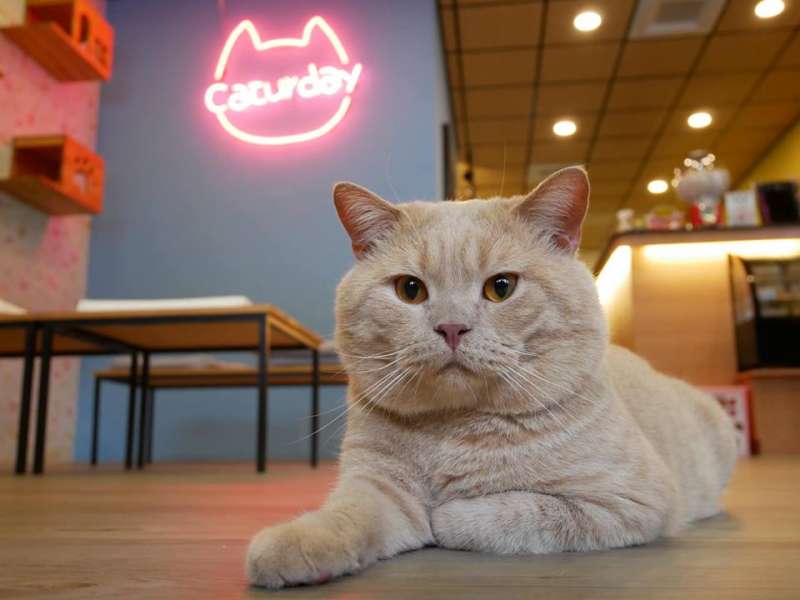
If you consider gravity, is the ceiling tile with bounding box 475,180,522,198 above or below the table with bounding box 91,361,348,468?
above

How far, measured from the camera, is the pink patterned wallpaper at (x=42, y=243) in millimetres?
3908

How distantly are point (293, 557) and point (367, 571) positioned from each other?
0.12m

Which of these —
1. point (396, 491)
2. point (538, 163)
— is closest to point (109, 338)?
point (396, 491)

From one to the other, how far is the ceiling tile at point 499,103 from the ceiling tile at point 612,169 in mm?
1304

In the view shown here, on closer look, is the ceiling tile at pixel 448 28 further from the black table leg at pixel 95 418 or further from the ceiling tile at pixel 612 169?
the black table leg at pixel 95 418

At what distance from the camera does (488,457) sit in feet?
3.14

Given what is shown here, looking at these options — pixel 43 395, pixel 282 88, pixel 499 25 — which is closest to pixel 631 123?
pixel 499 25

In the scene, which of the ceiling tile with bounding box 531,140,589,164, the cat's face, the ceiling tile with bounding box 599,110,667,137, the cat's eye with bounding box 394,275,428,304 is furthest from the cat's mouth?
the ceiling tile with bounding box 531,140,589,164

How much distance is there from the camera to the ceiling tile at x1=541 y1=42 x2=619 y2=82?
4.96m

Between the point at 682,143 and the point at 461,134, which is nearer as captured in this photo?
the point at 461,134

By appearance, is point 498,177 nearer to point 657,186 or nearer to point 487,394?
point 657,186

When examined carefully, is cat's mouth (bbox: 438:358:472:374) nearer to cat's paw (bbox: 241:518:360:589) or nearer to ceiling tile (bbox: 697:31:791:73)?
cat's paw (bbox: 241:518:360:589)

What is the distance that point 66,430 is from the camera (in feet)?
14.6

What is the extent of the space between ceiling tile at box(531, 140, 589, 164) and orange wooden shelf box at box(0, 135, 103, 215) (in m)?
3.96
